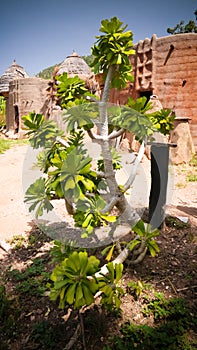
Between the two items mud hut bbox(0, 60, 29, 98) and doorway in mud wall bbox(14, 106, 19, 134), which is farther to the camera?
mud hut bbox(0, 60, 29, 98)

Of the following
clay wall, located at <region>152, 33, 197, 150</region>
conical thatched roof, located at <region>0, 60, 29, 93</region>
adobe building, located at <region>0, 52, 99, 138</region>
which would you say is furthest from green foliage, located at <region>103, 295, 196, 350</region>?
conical thatched roof, located at <region>0, 60, 29, 93</region>

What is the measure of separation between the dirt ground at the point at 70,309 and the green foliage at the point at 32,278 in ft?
0.07

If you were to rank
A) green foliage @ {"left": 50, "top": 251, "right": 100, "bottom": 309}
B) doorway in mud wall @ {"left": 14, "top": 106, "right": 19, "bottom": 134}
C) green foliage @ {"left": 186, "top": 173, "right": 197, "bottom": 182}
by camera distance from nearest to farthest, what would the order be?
green foliage @ {"left": 50, "top": 251, "right": 100, "bottom": 309}, green foliage @ {"left": 186, "top": 173, "right": 197, "bottom": 182}, doorway in mud wall @ {"left": 14, "top": 106, "right": 19, "bottom": 134}

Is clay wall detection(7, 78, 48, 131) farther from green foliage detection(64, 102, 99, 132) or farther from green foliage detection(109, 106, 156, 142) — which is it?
Result: green foliage detection(64, 102, 99, 132)

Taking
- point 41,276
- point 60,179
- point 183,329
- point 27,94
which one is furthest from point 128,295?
point 27,94

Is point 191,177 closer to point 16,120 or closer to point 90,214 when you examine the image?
point 90,214

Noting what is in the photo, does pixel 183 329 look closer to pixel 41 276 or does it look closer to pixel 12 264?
pixel 41 276

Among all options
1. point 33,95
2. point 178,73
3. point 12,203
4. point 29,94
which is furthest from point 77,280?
point 29,94

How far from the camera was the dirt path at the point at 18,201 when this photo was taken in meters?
3.96

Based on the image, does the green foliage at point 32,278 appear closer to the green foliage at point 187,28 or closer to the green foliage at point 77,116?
the green foliage at point 77,116

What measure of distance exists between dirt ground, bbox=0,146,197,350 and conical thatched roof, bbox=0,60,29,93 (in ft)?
59.0

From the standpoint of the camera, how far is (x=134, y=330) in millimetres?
1921

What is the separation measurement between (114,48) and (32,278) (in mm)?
2328

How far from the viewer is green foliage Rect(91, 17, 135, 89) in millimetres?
1799
